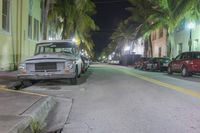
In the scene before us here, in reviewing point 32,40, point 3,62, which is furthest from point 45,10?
point 3,62

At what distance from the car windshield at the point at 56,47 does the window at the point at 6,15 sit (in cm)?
444

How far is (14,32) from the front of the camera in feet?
74.8

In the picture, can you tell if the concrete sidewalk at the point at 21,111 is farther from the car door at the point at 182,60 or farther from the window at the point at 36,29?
the window at the point at 36,29

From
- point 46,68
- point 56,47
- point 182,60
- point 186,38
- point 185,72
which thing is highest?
point 186,38

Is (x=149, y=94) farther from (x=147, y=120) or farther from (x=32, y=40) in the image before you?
(x=32, y=40)

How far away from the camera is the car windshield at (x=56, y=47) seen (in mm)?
17359

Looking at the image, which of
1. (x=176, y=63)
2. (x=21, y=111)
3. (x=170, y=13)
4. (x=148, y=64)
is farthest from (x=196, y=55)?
(x=21, y=111)

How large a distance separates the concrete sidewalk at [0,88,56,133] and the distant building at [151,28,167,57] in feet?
136

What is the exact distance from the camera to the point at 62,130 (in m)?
→ 6.92

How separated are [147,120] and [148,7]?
3797 centimetres

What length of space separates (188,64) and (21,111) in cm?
1800

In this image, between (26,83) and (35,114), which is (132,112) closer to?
(35,114)

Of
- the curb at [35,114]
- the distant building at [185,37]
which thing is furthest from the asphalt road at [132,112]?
the distant building at [185,37]

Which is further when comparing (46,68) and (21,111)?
(46,68)
